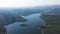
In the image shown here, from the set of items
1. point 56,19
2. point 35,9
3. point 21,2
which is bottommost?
point 56,19

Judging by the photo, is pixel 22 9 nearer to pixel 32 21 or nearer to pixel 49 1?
pixel 32 21

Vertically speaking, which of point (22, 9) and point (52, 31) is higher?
point (22, 9)

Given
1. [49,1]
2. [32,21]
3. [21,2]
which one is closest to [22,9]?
[21,2]
